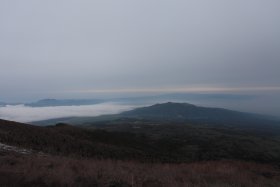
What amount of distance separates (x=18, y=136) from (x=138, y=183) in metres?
18.1

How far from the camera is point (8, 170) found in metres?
11.6

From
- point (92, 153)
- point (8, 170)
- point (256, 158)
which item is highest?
point (8, 170)

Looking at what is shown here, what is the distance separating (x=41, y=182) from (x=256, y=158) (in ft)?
158

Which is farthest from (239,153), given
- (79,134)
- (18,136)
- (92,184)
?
(92,184)

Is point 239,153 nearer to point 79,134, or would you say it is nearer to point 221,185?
point 79,134

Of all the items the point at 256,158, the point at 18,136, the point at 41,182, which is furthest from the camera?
the point at 256,158

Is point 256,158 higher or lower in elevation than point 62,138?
lower

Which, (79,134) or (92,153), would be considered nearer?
(92,153)

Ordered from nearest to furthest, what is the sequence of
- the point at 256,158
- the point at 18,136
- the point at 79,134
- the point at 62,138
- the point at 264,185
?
the point at 264,185
the point at 18,136
the point at 62,138
the point at 79,134
the point at 256,158

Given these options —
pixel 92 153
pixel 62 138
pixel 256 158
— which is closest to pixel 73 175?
pixel 92 153

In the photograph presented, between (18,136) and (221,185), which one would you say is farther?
(18,136)

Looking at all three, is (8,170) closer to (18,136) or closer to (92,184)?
(92,184)

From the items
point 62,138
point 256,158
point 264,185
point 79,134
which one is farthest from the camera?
point 256,158

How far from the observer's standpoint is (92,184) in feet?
34.6
